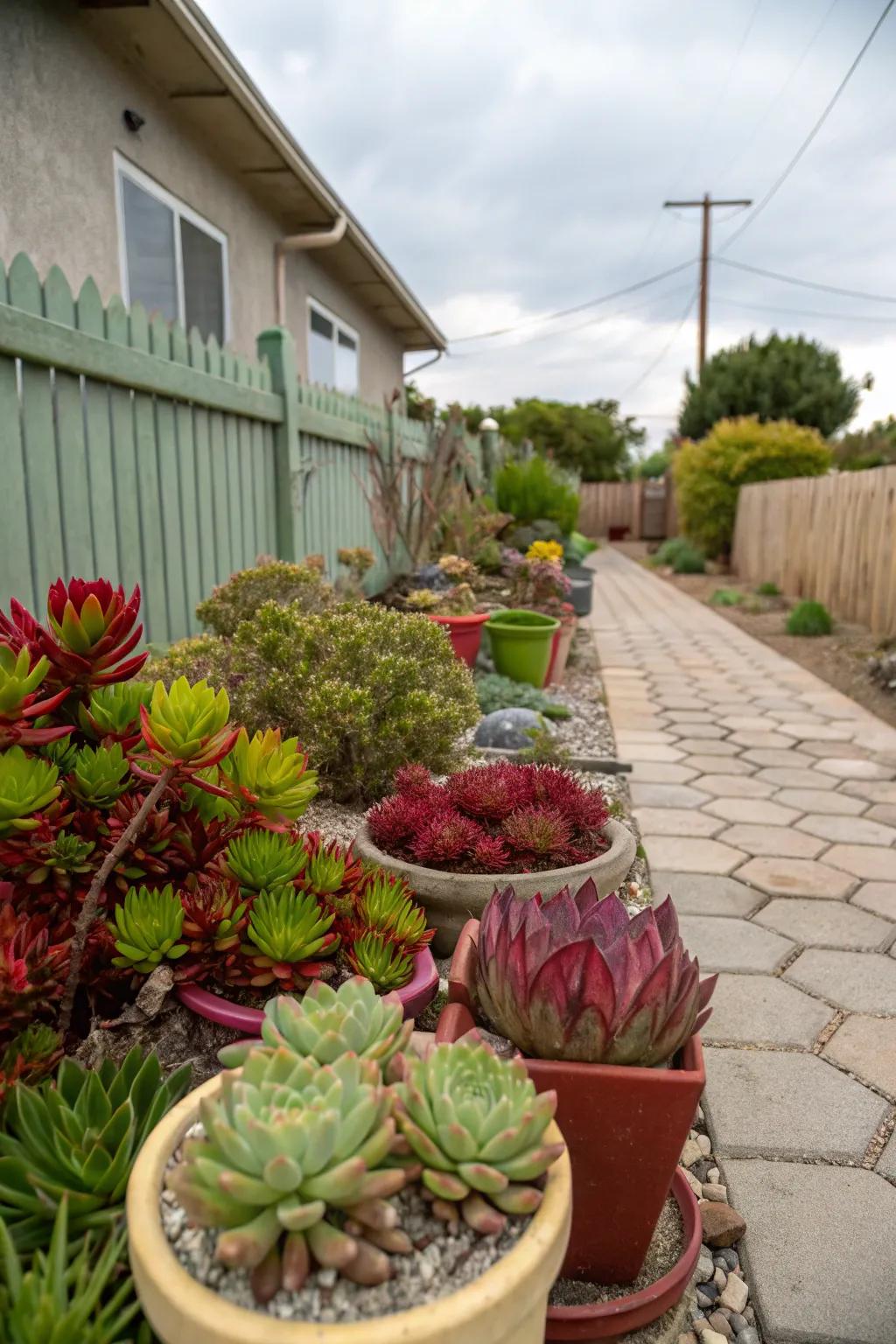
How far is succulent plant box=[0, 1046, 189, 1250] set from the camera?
100 centimetres

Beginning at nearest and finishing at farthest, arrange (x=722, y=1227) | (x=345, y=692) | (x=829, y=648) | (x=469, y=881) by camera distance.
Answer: (x=722, y=1227)
(x=469, y=881)
(x=345, y=692)
(x=829, y=648)

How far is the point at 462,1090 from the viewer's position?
92 centimetres

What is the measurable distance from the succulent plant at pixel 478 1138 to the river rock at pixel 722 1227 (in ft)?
2.77

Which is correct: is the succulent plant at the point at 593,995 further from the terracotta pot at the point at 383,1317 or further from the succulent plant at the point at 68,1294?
the succulent plant at the point at 68,1294

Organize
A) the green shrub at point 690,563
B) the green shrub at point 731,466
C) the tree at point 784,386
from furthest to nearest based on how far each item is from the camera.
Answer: the tree at point 784,386, the green shrub at point 690,563, the green shrub at point 731,466

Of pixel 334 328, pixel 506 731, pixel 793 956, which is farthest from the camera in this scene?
pixel 334 328

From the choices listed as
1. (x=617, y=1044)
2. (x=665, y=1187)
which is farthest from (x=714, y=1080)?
(x=617, y=1044)

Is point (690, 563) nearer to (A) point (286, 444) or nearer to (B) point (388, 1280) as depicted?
(A) point (286, 444)

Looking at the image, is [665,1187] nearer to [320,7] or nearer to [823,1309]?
[823,1309]

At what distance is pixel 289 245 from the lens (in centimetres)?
741

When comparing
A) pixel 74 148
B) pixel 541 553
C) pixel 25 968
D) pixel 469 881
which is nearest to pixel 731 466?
pixel 541 553

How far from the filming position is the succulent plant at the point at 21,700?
1.26 m

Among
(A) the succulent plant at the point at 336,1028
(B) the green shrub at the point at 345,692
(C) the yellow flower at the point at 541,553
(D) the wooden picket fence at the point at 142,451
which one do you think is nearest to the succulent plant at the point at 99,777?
(A) the succulent plant at the point at 336,1028

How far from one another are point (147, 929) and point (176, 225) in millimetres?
5636
